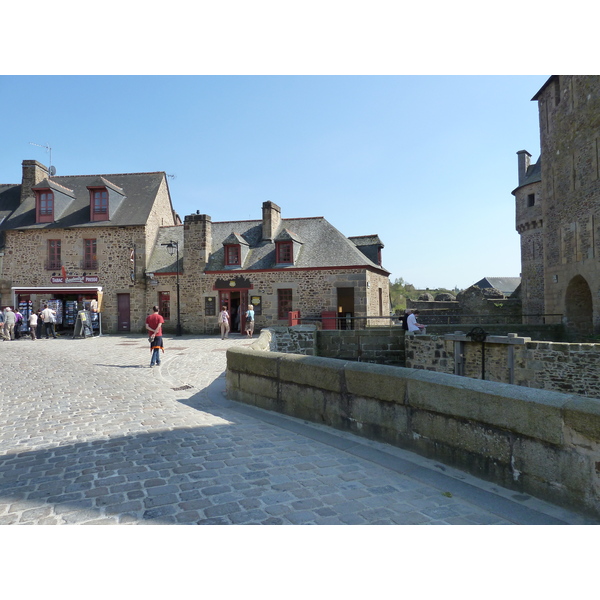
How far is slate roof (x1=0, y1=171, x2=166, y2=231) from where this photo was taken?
22.0 metres

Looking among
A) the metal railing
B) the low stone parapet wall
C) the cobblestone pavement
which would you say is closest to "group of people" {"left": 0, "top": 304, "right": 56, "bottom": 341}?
the metal railing

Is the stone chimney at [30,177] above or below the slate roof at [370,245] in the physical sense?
above

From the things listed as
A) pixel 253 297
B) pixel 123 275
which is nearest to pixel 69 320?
pixel 123 275

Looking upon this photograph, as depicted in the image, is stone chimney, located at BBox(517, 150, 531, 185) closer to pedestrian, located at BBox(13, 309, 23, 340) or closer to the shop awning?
the shop awning

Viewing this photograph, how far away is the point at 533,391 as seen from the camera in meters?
3.07

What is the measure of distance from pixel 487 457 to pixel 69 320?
22.4 m

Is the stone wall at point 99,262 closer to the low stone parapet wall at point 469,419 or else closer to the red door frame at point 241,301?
the red door frame at point 241,301

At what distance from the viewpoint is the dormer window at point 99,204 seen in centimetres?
2219

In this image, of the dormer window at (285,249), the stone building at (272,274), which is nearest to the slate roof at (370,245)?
the stone building at (272,274)

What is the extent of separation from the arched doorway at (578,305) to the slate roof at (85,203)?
19.5 m

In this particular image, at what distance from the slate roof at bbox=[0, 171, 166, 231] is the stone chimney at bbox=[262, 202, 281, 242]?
619 cm

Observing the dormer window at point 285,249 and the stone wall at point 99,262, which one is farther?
the stone wall at point 99,262

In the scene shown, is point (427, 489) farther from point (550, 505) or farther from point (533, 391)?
point (533, 391)

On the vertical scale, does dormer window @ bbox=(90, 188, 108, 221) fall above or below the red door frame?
above
